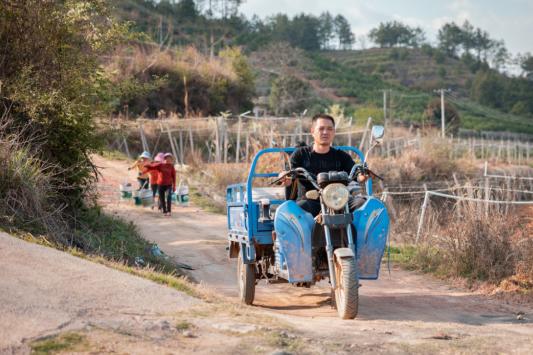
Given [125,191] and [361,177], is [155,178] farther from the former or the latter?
[361,177]

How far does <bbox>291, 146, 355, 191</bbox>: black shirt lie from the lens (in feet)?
26.1

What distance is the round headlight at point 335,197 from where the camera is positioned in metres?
7.21

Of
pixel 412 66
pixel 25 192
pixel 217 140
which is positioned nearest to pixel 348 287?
pixel 25 192

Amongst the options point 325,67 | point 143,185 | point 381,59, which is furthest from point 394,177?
point 381,59

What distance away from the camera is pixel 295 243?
738 cm

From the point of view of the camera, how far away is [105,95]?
39.2 ft

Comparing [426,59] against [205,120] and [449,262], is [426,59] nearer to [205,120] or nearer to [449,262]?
[205,120]

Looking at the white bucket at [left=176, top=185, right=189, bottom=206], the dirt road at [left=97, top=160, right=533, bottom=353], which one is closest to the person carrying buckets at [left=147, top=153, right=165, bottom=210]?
the white bucket at [left=176, top=185, right=189, bottom=206]

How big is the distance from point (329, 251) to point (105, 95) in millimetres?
6020

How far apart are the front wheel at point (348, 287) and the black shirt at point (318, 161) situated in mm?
1214

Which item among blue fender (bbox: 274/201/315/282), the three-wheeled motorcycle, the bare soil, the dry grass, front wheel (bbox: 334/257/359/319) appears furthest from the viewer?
the dry grass

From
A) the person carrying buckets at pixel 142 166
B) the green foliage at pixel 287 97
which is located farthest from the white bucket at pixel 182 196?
the green foliage at pixel 287 97

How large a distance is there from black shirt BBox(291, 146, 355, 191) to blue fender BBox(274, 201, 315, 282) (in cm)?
63

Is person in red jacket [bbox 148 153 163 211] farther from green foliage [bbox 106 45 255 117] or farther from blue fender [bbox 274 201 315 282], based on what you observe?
green foliage [bbox 106 45 255 117]
